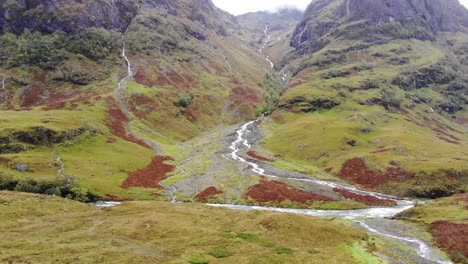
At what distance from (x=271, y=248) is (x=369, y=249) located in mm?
15366

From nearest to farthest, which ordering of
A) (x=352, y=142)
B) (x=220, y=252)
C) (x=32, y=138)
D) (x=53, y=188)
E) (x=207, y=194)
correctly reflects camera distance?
1. (x=220, y=252)
2. (x=53, y=188)
3. (x=207, y=194)
4. (x=32, y=138)
5. (x=352, y=142)

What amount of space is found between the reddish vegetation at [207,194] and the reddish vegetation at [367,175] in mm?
49435

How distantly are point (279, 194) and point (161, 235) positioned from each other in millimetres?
55531

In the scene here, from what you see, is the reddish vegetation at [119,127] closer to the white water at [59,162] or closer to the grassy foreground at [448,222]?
the white water at [59,162]

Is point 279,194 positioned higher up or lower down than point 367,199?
lower down

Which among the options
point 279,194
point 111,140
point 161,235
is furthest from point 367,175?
point 111,140

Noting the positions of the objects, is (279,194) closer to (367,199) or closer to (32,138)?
(367,199)

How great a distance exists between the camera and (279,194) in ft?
359

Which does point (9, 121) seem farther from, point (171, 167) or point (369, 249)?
point (369, 249)

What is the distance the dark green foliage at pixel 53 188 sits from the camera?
95938 millimetres

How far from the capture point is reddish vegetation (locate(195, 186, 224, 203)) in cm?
10836

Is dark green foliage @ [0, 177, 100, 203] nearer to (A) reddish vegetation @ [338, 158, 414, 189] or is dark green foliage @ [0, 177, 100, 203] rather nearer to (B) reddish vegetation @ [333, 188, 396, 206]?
(B) reddish vegetation @ [333, 188, 396, 206]

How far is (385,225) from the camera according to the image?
3105 inches

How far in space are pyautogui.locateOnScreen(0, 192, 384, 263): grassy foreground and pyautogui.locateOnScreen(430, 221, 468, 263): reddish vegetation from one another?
1375 centimetres
